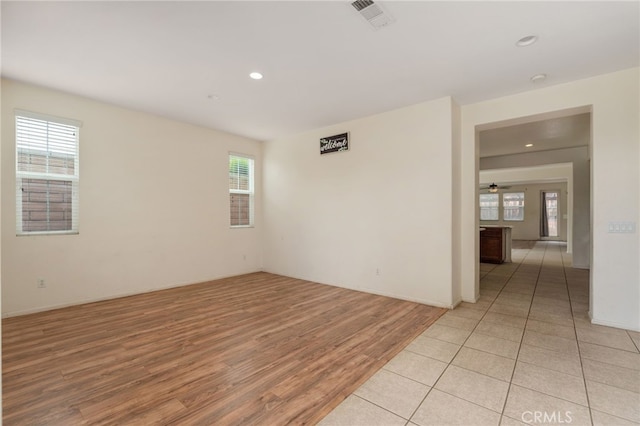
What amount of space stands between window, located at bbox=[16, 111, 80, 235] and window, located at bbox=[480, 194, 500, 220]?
1530cm

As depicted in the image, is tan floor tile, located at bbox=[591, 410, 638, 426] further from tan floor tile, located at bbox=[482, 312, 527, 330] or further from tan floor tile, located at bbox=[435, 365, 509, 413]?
tan floor tile, located at bbox=[482, 312, 527, 330]

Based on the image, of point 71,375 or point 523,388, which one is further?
point 71,375

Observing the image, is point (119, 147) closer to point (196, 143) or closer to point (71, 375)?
point (196, 143)

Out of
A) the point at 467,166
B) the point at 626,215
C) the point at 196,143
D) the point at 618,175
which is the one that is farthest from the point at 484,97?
the point at 196,143

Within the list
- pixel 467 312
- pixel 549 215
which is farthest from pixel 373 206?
pixel 549 215

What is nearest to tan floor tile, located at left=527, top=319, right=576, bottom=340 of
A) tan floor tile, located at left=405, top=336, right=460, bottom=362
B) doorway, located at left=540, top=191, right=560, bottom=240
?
tan floor tile, located at left=405, top=336, right=460, bottom=362

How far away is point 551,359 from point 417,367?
1240mm

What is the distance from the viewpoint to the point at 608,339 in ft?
9.87

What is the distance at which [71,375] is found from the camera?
243 cm

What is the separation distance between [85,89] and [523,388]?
572cm

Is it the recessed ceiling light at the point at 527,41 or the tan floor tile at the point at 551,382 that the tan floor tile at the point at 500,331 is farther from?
the recessed ceiling light at the point at 527,41

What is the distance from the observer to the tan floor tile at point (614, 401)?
6.42ft

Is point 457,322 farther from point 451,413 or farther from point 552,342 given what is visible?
point 451,413

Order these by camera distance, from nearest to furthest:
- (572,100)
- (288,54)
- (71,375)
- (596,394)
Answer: (596,394) < (71,375) < (288,54) < (572,100)
